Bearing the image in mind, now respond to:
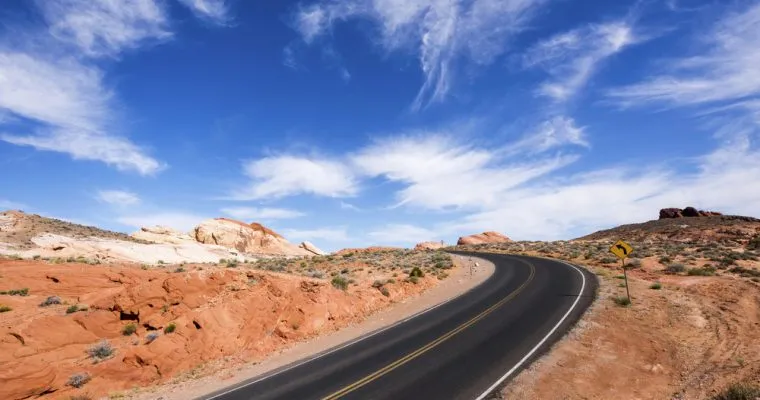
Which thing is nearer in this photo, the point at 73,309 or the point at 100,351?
the point at 100,351

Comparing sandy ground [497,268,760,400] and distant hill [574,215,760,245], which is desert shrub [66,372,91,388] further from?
distant hill [574,215,760,245]

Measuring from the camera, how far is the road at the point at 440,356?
12.9m

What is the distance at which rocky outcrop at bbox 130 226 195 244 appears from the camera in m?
78.0

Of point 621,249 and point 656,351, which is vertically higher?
point 621,249

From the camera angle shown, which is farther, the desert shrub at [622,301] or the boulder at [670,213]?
the boulder at [670,213]

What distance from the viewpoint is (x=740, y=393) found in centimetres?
975

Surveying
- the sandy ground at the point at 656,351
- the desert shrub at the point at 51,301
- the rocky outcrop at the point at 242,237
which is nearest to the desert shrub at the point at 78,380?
the desert shrub at the point at 51,301


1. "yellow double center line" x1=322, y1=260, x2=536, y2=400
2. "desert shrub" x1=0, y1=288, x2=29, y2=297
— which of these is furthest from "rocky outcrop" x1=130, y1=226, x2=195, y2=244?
"yellow double center line" x1=322, y1=260, x2=536, y2=400

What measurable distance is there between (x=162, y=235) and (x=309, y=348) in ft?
243

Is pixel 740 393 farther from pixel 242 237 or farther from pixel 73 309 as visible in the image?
pixel 242 237

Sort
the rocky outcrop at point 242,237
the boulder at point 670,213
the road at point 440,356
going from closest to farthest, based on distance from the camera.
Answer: the road at point 440,356
the rocky outcrop at point 242,237
the boulder at point 670,213

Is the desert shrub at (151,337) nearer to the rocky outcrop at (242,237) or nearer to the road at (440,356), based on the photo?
the road at (440,356)

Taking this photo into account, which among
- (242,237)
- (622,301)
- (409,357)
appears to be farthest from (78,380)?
(242,237)

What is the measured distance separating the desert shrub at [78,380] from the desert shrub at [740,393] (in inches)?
848
